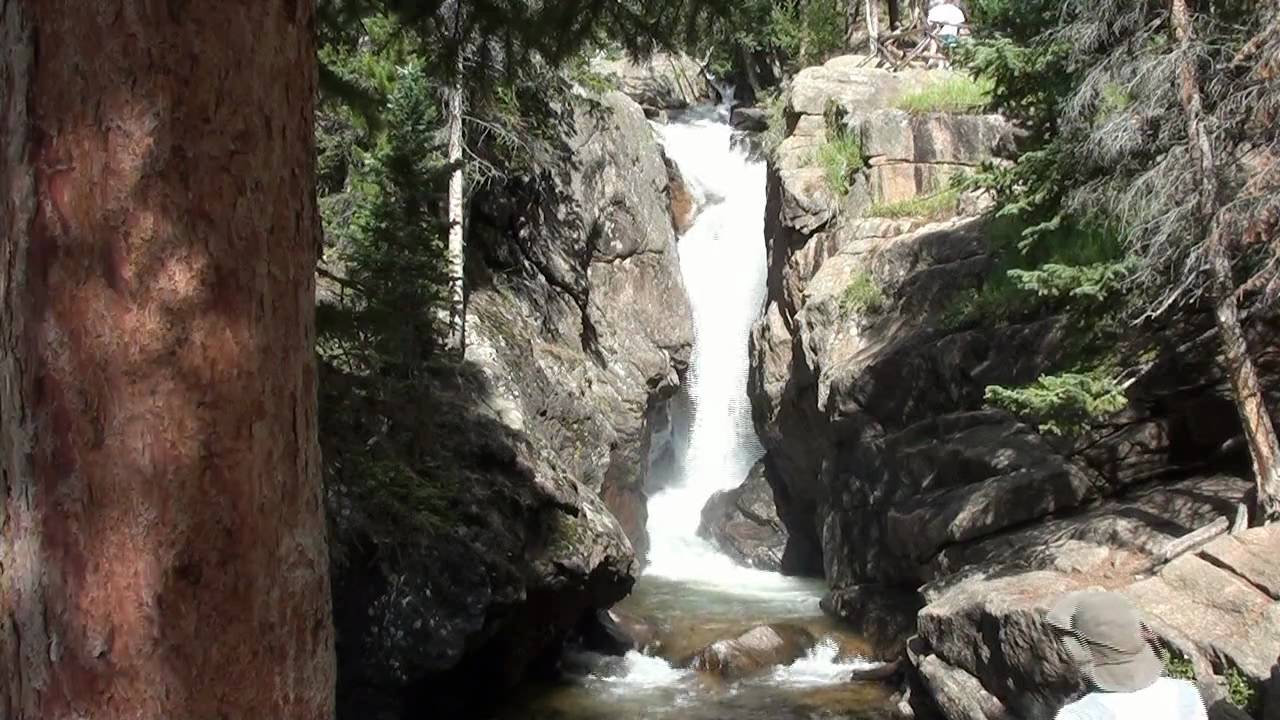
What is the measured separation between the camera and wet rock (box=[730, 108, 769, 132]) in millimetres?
26156

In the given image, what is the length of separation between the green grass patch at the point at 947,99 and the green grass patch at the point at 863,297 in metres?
4.68

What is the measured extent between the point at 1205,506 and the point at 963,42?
503cm

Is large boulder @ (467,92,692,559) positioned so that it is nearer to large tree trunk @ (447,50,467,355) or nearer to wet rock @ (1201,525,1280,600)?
large tree trunk @ (447,50,467,355)

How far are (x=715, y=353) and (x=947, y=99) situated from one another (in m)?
6.80

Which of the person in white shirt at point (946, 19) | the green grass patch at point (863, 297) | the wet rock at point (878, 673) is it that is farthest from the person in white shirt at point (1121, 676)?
the person in white shirt at point (946, 19)

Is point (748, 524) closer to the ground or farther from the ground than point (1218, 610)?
farther from the ground

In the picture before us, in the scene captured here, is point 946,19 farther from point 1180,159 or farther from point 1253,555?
point 1253,555

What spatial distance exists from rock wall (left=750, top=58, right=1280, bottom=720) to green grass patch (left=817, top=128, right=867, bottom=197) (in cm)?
18

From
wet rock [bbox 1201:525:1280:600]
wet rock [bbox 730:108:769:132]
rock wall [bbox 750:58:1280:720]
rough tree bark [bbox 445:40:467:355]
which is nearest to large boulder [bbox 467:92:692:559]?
rough tree bark [bbox 445:40:467:355]

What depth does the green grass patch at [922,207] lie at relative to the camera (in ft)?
57.3

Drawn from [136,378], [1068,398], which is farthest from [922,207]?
[136,378]

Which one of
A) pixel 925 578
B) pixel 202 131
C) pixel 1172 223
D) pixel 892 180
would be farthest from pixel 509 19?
pixel 892 180

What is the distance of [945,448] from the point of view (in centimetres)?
1228

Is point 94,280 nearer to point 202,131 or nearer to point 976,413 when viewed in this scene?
point 202,131
